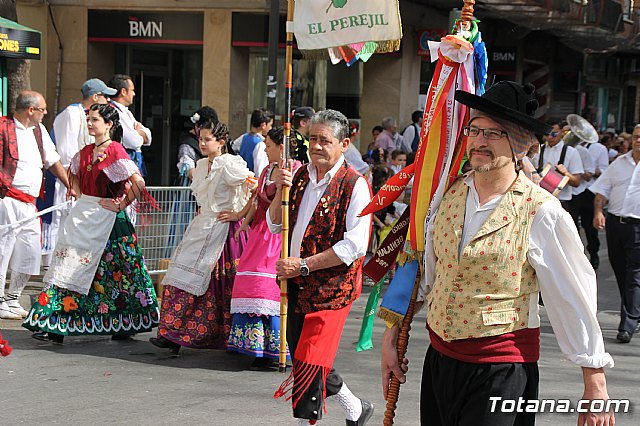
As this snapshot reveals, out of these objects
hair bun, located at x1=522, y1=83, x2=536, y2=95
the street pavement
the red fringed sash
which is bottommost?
the street pavement

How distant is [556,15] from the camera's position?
2244 centimetres

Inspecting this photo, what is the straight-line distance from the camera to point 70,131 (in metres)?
11.4

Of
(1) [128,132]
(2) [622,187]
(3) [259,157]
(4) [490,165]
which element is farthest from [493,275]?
(3) [259,157]

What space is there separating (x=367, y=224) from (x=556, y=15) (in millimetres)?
17848

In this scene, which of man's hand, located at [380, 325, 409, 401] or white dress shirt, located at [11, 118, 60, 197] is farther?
white dress shirt, located at [11, 118, 60, 197]

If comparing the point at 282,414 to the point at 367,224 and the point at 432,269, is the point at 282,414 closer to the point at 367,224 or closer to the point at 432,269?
the point at 367,224

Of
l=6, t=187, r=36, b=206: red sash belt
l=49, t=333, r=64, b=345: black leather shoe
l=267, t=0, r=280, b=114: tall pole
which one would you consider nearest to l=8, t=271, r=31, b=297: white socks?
l=6, t=187, r=36, b=206: red sash belt

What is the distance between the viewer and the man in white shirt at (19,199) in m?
9.49

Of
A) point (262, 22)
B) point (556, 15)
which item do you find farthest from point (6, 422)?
point (556, 15)

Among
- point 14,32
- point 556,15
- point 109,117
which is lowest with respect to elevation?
point 109,117

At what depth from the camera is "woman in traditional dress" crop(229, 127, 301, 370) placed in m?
7.89

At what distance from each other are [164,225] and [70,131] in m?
2.06

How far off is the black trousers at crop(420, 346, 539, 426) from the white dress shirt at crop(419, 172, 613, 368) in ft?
0.63

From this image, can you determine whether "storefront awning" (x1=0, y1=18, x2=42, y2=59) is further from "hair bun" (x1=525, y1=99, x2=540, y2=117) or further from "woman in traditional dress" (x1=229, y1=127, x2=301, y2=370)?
"hair bun" (x1=525, y1=99, x2=540, y2=117)
